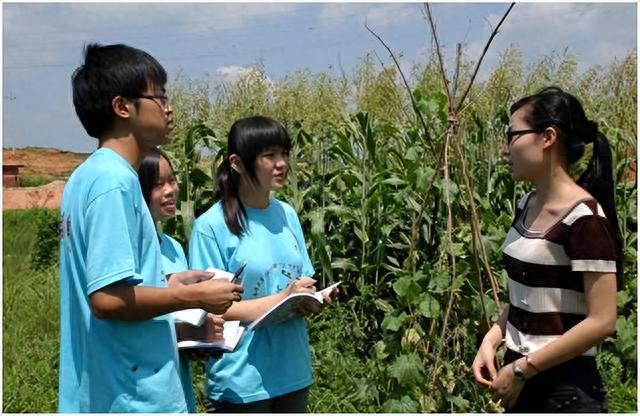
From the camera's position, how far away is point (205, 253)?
2.45 m

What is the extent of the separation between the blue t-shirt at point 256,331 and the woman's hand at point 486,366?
574 mm

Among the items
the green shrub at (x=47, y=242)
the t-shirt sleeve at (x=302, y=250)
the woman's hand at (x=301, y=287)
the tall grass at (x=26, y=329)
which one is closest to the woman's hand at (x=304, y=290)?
the woman's hand at (x=301, y=287)

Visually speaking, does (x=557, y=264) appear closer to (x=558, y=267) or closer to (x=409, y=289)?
(x=558, y=267)

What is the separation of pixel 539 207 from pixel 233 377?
3.43 feet

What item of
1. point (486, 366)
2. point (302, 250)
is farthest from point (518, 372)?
point (302, 250)

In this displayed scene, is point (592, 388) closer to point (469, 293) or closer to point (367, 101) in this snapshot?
point (469, 293)

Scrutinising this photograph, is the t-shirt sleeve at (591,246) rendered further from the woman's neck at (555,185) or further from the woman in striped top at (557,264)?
the woman's neck at (555,185)

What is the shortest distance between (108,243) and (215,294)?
0.90 feet

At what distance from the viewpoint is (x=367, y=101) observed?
5.54m

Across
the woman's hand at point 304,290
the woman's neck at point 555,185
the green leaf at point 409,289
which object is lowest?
the green leaf at point 409,289

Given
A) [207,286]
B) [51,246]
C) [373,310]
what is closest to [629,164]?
[373,310]

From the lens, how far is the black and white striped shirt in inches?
74.6

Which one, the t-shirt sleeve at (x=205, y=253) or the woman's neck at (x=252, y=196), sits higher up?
the woman's neck at (x=252, y=196)

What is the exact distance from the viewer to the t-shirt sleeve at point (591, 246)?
6.17ft
